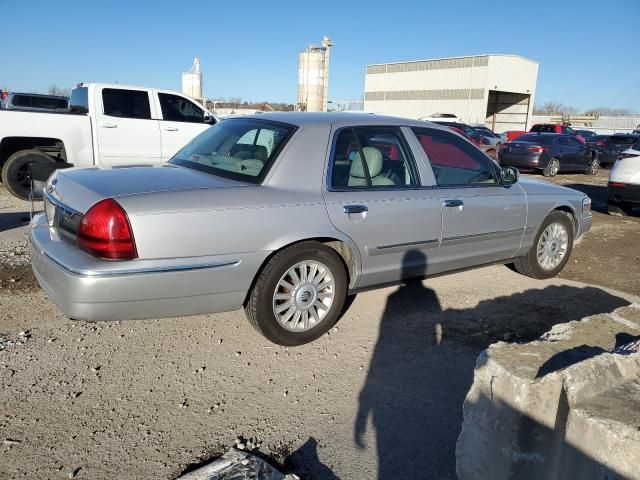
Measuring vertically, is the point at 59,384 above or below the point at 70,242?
below

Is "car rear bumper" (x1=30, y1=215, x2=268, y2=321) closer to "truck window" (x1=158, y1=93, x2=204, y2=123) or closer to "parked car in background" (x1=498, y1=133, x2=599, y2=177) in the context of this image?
"truck window" (x1=158, y1=93, x2=204, y2=123)

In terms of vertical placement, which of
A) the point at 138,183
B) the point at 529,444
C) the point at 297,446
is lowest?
the point at 297,446

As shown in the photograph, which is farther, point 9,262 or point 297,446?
point 9,262

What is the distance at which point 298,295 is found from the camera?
3561mm

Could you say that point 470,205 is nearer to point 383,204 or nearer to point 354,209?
point 383,204

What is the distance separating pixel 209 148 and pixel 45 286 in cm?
155

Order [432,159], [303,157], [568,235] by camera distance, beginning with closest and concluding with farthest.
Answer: [303,157]
[432,159]
[568,235]

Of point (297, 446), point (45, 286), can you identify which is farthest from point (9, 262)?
point (297, 446)

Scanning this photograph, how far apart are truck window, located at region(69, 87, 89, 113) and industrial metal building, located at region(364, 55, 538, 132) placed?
4596cm

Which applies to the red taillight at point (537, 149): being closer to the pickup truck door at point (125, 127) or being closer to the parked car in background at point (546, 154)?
the parked car in background at point (546, 154)

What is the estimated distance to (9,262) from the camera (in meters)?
5.11

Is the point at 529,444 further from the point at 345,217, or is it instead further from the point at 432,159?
the point at 432,159

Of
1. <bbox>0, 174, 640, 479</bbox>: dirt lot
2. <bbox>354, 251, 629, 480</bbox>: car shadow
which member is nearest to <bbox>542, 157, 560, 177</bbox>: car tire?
<bbox>354, 251, 629, 480</bbox>: car shadow

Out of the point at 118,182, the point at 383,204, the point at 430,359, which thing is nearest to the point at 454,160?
the point at 383,204
